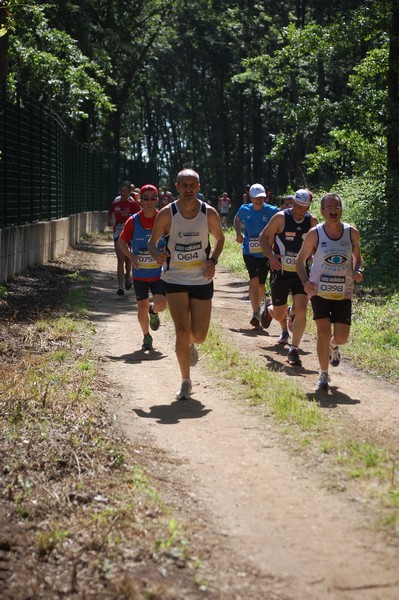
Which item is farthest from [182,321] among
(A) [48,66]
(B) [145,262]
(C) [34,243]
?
(A) [48,66]

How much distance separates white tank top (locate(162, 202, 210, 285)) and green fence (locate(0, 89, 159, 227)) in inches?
330

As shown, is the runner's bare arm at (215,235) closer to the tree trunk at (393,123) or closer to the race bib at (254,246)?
the race bib at (254,246)

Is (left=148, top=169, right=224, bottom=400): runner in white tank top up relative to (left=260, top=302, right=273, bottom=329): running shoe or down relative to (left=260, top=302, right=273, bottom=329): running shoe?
up

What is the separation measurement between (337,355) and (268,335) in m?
3.54

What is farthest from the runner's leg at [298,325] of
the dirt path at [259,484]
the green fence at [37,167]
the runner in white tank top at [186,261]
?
the green fence at [37,167]

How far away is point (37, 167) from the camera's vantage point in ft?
70.0

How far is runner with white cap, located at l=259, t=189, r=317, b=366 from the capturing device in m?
11.0

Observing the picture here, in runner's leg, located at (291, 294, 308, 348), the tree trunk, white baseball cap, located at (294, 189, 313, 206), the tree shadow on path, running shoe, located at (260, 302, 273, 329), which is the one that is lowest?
the tree shadow on path

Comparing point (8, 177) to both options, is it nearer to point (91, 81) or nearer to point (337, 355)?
point (337, 355)

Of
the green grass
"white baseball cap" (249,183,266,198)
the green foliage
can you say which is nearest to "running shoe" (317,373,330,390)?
the green grass

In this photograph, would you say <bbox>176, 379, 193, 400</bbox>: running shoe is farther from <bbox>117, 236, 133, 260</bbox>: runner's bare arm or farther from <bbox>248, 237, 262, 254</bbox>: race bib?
<bbox>248, 237, 262, 254</bbox>: race bib

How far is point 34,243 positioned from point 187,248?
12.1 m

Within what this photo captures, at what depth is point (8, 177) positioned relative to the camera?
1747 cm

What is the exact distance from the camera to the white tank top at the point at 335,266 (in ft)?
30.8
